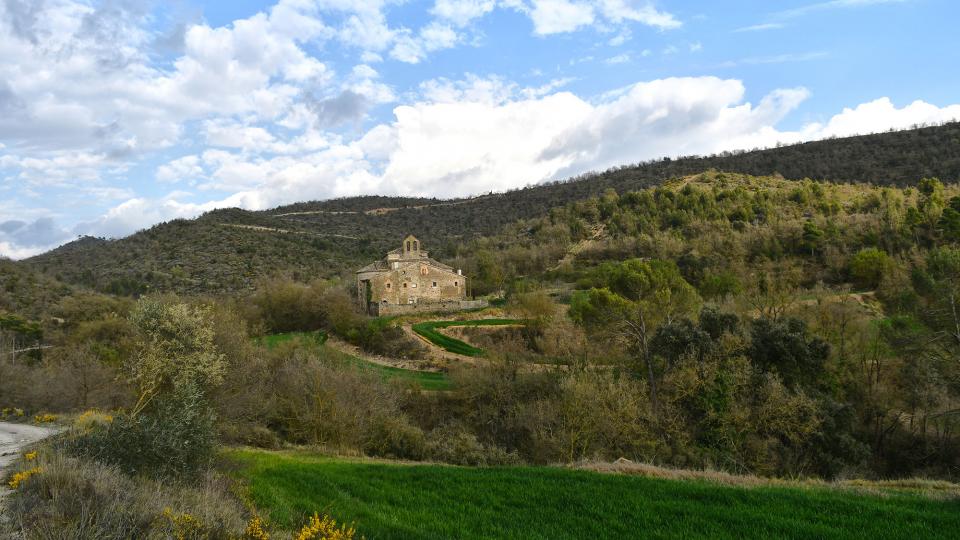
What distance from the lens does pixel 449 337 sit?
39188 mm

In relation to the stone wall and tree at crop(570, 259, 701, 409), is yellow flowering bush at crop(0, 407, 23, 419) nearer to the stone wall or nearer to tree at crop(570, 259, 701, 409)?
tree at crop(570, 259, 701, 409)

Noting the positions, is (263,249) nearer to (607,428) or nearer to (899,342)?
(607,428)

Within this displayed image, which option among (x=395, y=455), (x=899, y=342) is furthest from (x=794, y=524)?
(x=899, y=342)

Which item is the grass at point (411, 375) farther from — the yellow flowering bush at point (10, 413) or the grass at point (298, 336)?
the yellow flowering bush at point (10, 413)

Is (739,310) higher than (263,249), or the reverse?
(263,249)

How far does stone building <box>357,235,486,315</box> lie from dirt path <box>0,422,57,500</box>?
33.1 m

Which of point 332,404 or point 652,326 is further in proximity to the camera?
point 652,326

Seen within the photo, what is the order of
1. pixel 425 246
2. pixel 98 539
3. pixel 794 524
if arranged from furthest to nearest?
pixel 425 246
pixel 794 524
pixel 98 539

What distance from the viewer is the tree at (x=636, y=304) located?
26117mm

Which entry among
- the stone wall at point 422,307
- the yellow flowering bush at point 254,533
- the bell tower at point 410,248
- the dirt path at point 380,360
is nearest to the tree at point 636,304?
the dirt path at point 380,360

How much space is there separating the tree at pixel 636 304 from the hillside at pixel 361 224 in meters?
34.0

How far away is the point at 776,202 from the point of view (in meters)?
67.1

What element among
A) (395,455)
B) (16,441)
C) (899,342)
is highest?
(16,441)

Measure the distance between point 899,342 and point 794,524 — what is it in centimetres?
1974
